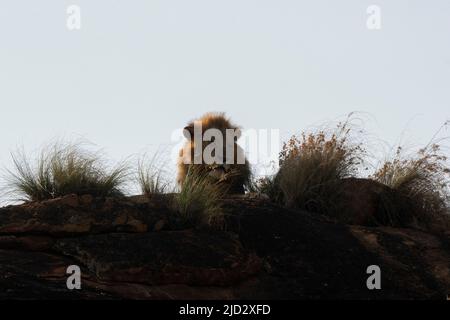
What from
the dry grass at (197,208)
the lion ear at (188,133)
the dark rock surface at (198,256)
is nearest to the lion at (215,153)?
the lion ear at (188,133)

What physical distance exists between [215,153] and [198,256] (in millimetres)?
2837

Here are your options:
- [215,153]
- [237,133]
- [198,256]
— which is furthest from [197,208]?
[237,133]

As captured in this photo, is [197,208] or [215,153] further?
[215,153]

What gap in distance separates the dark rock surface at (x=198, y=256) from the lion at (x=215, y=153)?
3.95ft

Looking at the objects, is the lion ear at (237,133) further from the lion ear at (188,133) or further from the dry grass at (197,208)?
the dry grass at (197,208)

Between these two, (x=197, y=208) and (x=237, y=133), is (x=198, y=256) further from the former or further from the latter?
(x=237, y=133)

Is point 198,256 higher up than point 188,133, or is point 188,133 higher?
point 188,133

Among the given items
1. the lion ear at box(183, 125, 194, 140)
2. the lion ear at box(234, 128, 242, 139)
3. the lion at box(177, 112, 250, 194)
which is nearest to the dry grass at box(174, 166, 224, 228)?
the lion at box(177, 112, 250, 194)

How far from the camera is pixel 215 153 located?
981 cm

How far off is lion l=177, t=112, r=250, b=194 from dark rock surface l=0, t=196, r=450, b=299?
120 centimetres

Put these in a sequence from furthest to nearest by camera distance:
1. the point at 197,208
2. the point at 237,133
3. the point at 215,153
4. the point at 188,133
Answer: the point at 237,133, the point at 188,133, the point at 215,153, the point at 197,208
